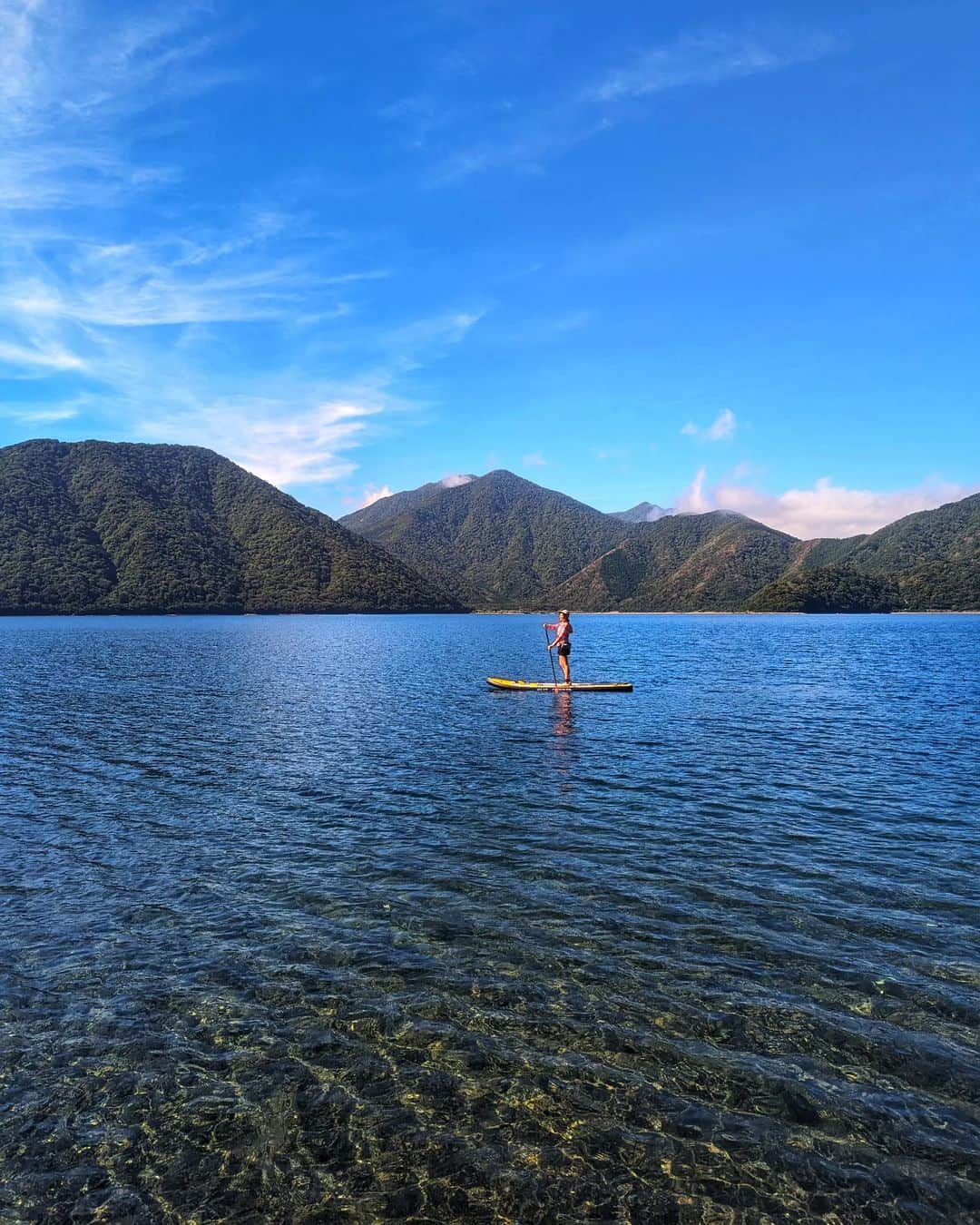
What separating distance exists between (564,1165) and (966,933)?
973 centimetres

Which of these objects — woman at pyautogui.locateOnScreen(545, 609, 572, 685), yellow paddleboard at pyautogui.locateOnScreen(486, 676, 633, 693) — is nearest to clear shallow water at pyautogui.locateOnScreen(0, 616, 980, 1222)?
yellow paddleboard at pyautogui.locateOnScreen(486, 676, 633, 693)

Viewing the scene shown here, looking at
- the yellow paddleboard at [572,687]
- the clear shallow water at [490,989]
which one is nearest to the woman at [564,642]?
the yellow paddleboard at [572,687]

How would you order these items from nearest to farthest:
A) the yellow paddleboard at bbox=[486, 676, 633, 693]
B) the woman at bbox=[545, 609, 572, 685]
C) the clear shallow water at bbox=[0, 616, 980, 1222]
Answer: the clear shallow water at bbox=[0, 616, 980, 1222] → the yellow paddleboard at bbox=[486, 676, 633, 693] → the woman at bbox=[545, 609, 572, 685]

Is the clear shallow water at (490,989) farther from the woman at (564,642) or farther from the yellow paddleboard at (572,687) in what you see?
the woman at (564,642)

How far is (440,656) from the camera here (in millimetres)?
84938

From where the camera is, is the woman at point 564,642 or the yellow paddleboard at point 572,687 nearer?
the yellow paddleboard at point 572,687

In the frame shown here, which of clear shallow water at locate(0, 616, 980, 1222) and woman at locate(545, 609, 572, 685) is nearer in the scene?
clear shallow water at locate(0, 616, 980, 1222)

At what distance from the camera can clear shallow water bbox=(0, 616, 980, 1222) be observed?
7.75 metres

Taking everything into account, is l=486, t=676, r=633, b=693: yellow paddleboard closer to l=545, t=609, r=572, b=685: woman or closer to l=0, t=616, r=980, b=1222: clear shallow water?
l=545, t=609, r=572, b=685: woman

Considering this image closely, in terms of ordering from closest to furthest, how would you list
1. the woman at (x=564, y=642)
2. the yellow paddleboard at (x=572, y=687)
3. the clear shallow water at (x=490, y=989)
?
the clear shallow water at (x=490, y=989), the yellow paddleboard at (x=572, y=687), the woman at (x=564, y=642)

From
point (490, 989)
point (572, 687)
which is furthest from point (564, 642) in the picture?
point (490, 989)

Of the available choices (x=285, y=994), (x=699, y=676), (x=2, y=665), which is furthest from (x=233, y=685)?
(x=285, y=994)

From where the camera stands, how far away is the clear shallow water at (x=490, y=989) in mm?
7750

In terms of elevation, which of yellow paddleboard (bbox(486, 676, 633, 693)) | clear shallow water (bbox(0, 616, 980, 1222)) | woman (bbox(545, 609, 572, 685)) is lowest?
clear shallow water (bbox(0, 616, 980, 1222))
